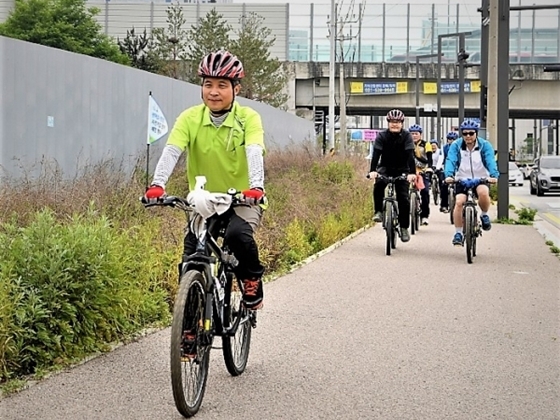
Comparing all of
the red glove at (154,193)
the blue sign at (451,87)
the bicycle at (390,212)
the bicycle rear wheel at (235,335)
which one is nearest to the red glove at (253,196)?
the red glove at (154,193)

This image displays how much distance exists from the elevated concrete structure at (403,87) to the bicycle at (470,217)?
3945 centimetres

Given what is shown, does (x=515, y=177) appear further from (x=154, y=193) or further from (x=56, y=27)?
(x=154, y=193)

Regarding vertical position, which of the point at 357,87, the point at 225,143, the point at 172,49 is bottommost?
the point at 225,143

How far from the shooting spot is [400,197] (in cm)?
1320

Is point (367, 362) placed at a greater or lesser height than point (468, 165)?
lesser

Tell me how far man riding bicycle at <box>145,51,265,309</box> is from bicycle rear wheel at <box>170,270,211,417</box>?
0.64 metres

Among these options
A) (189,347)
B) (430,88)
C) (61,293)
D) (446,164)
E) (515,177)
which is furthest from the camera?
(430,88)

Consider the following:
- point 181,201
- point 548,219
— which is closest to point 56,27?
point 548,219

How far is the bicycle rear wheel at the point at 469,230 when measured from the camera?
39.8 ft

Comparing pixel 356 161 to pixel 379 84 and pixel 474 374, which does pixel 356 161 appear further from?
pixel 379 84

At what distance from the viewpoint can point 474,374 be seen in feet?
20.4

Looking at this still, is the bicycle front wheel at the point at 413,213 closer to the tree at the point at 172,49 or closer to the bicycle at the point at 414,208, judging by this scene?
the bicycle at the point at 414,208

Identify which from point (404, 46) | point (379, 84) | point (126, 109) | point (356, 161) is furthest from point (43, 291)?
point (404, 46)

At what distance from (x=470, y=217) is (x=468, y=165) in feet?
2.41
